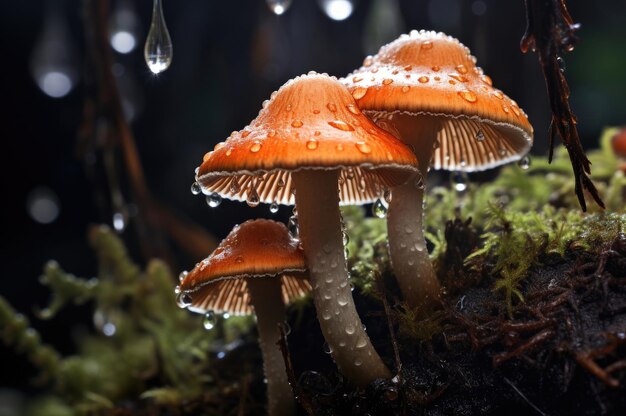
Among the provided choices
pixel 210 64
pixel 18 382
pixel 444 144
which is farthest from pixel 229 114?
pixel 18 382

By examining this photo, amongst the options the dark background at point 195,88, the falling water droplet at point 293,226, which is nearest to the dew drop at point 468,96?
the falling water droplet at point 293,226

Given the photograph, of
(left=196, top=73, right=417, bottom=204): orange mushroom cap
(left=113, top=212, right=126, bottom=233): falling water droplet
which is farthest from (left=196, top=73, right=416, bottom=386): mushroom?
(left=113, top=212, right=126, bottom=233): falling water droplet

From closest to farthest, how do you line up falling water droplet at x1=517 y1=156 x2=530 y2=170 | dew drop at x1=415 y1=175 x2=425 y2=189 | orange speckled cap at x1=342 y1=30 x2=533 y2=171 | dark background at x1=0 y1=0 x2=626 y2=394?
orange speckled cap at x1=342 y1=30 x2=533 y2=171, dew drop at x1=415 y1=175 x2=425 y2=189, falling water droplet at x1=517 y1=156 x2=530 y2=170, dark background at x1=0 y1=0 x2=626 y2=394

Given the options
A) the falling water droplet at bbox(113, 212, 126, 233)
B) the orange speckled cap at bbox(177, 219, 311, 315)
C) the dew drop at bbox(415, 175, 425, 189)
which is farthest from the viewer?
the falling water droplet at bbox(113, 212, 126, 233)

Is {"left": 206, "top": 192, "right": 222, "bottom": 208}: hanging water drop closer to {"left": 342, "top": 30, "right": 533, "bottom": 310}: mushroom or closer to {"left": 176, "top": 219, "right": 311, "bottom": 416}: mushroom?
{"left": 176, "top": 219, "right": 311, "bottom": 416}: mushroom

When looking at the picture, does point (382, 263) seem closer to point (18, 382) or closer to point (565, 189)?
point (565, 189)

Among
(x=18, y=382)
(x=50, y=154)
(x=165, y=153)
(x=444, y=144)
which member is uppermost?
(x=50, y=154)

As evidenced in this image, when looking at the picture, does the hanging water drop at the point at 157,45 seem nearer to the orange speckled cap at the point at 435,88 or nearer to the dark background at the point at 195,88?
the orange speckled cap at the point at 435,88
